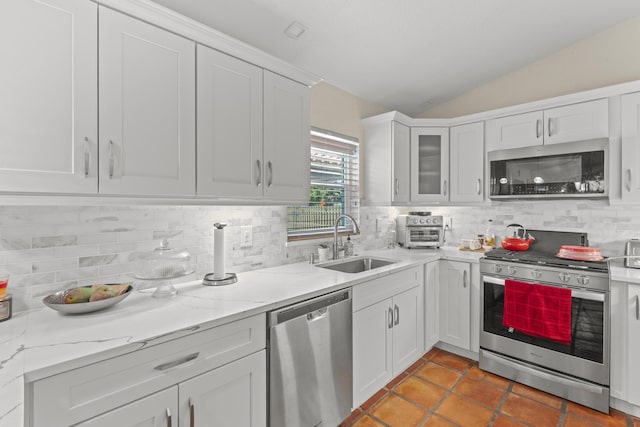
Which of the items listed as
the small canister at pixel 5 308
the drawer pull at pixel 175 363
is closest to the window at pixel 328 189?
the drawer pull at pixel 175 363

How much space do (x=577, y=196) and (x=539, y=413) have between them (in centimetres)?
167

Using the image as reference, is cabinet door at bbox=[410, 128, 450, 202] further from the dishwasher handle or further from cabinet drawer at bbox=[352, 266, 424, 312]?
the dishwasher handle

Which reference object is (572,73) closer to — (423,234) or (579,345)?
(423,234)

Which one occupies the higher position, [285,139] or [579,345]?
[285,139]

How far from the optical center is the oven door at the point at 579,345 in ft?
6.74

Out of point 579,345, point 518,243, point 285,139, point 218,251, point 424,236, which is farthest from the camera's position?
point 424,236

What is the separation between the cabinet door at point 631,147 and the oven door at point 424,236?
1.43m

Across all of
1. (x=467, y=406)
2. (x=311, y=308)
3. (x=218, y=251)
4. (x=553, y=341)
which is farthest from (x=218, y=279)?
(x=553, y=341)

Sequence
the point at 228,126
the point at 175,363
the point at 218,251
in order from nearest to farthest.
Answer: the point at 175,363
the point at 228,126
the point at 218,251

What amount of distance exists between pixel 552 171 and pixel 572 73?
3.41 ft

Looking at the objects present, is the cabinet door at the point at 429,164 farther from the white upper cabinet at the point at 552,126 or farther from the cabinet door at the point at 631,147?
the cabinet door at the point at 631,147

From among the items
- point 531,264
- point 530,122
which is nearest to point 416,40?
point 530,122

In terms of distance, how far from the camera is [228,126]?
1.62 metres

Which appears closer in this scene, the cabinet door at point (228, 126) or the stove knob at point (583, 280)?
the cabinet door at point (228, 126)
